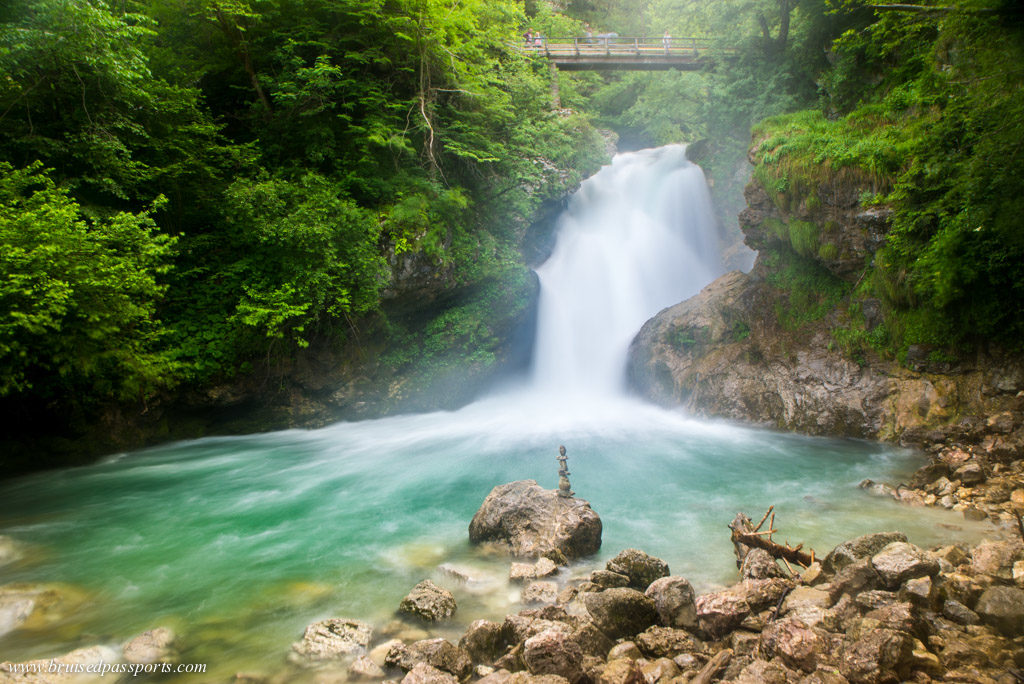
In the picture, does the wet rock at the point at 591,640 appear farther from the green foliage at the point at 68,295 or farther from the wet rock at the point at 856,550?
the green foliage at the point at 68,295

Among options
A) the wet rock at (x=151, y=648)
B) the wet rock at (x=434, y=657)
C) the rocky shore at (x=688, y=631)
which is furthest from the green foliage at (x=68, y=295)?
the wet rock at (x=434, y=657)

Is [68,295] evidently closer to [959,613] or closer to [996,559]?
[959,613]

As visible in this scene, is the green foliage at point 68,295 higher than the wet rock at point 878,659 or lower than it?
higher

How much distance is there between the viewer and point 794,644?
343 centimetres

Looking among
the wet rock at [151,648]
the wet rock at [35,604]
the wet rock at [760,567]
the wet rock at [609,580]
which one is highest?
the wet rock at [760,567]

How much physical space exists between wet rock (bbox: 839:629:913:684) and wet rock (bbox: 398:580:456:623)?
3.27m

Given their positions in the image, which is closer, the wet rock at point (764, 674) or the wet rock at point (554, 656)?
the wet rock at point (764, 674)

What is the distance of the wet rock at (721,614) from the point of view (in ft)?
13.5

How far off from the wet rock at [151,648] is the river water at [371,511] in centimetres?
16

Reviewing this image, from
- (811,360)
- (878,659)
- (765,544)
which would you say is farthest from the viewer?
(811,360)

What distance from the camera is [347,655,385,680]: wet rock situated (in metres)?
4.13

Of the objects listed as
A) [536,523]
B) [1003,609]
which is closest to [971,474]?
[1003,609]

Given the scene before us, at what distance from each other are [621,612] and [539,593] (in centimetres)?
101

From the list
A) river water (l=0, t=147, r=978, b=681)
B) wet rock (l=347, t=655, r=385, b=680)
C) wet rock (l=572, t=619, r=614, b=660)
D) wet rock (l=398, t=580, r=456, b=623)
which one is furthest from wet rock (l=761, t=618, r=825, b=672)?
wet rock (l=347, t=655, r=385, b=680)
